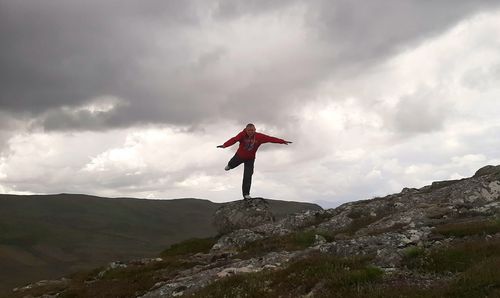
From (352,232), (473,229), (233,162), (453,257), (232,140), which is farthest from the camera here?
(233,162)

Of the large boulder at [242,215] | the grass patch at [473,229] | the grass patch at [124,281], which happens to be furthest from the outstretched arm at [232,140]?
the grass patch at [473,229]

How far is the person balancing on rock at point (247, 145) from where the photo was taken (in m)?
33.7

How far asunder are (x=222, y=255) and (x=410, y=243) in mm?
11856

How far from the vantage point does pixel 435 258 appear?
14.7 metres

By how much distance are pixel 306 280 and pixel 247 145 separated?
66.9ft

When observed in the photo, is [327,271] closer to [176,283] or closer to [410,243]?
[410,243]

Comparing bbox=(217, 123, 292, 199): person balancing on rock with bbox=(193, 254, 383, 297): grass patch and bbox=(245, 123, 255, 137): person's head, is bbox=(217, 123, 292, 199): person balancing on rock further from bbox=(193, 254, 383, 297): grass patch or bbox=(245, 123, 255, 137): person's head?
bbox=(193, 254, 383, 297): grass patch

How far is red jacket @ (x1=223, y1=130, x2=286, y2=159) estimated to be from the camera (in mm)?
33844

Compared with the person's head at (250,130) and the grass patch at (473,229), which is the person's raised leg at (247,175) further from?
the grass patch at (473,229)

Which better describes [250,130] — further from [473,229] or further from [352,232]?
[473,229]

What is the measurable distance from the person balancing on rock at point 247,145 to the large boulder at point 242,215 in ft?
7.87

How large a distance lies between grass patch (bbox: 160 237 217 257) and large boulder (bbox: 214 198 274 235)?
4.86 ft

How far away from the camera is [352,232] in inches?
1114

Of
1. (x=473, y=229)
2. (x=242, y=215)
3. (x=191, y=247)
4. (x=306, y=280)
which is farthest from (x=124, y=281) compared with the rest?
(x=473, y=229)
